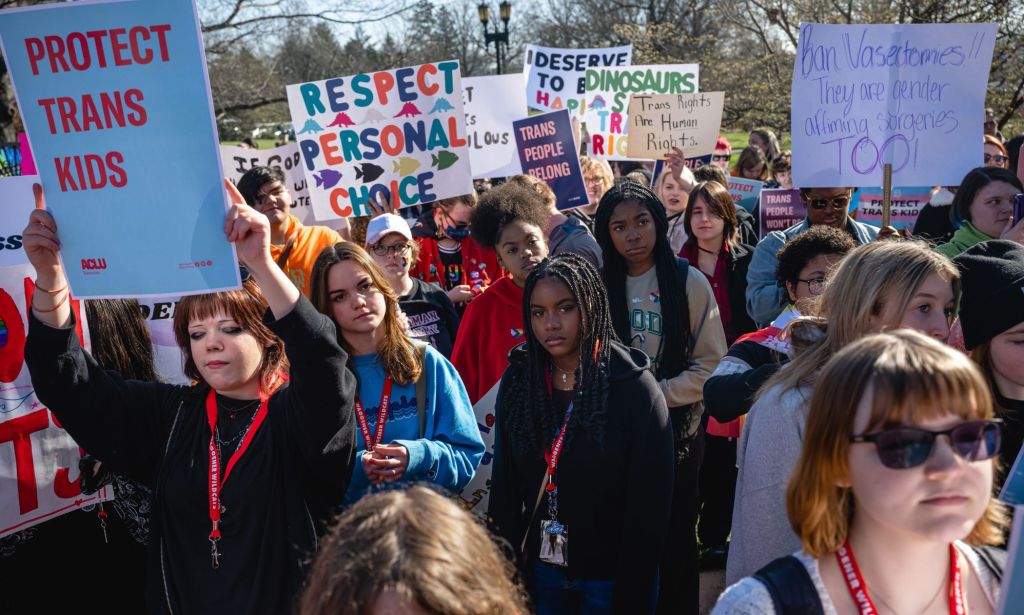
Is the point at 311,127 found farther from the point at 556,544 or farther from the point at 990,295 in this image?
the point at 990,295

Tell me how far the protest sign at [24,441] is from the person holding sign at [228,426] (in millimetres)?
908

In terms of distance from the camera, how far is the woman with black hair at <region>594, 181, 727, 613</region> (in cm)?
368

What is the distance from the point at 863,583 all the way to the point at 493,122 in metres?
7.12

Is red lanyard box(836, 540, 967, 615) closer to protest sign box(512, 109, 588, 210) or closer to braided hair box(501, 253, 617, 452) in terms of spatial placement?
braided hair box(501, 253, 617, 452)

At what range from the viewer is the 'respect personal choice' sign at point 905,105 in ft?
14.4

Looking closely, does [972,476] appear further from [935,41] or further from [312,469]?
[935,41]

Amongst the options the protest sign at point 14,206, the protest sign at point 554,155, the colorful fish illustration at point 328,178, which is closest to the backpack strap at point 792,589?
the protest sign at point 14,206

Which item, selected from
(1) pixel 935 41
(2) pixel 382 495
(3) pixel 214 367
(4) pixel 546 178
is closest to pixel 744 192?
(4) pixel 546 178

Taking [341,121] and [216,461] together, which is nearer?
[216,461]

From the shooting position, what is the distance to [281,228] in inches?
215

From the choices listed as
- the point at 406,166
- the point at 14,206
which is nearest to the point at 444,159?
the point at 406,166

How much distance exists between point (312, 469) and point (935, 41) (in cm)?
371

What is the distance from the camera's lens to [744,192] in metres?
8.81

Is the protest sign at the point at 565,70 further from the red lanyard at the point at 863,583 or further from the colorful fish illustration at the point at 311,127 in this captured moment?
the red lanyard at the point at 863,583
